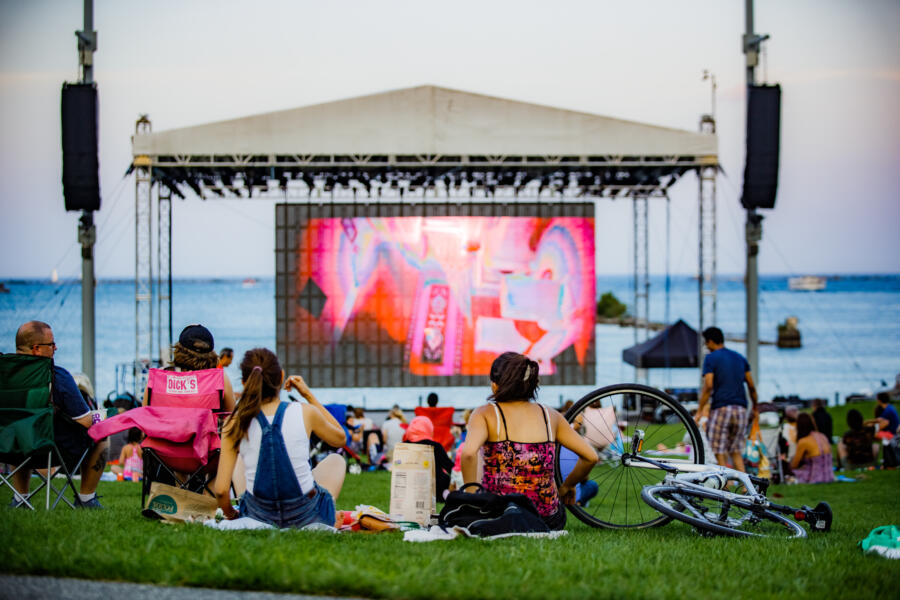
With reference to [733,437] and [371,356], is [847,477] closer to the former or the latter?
[733,437]

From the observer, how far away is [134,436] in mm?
10250

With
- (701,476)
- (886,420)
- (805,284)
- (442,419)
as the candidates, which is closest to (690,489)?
(701,476)

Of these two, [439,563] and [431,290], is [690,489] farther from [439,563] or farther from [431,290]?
[431,290]

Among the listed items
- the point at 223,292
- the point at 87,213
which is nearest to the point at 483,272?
the point at 87,213

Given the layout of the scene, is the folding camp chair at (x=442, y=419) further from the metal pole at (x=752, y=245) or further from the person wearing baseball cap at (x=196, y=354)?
the person wearing baseball cap at (x=196, y=354)

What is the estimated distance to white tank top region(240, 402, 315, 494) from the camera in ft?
14.4

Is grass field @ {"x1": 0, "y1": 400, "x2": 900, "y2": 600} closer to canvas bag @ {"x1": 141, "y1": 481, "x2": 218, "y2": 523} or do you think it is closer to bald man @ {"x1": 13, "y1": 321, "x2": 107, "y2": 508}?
canvas bag @ {"x1": 141, "y1": 481, "x2": 218, "y2": 523}

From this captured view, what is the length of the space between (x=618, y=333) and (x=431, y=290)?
53.4 m

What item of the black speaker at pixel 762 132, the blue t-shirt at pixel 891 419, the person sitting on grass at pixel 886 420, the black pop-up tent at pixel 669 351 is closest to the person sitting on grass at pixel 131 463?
the person sitting on grass at pixel 886 420

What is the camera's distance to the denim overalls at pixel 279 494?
14.2 ft

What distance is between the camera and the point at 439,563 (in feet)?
11.9

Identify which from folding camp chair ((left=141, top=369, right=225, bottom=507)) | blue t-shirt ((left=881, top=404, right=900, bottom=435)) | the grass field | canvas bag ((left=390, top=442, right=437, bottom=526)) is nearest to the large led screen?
blue t-shirt ((left=881, top=404, right=900, bottom=435))

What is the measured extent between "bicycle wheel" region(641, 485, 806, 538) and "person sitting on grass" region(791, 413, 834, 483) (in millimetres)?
5780

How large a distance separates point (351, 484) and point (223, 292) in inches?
3646
